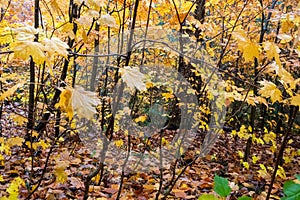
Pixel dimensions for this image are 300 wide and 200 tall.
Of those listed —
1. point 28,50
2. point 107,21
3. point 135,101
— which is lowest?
point 135,101

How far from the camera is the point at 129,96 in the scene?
295 centimetres

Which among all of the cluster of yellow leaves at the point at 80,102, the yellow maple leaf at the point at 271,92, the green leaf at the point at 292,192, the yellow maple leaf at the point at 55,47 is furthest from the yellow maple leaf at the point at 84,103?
the yellow maple leaf at the point at 271,92

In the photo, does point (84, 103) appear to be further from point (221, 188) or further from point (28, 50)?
point (221, 188)

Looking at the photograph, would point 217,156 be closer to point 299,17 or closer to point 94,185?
point 94,185

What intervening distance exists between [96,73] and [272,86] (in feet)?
7.47

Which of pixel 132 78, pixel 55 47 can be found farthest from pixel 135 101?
pixel 55 47

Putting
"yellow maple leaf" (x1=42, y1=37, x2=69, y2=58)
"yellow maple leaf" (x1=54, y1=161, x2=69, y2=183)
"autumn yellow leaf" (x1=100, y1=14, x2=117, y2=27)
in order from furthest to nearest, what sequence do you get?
"yellow maple leaf" (x1=54, y1=161, x2=69, y2=183)
"autumn yellow leaf" (x1=100, y1=14, x2=117, y2=27)
"yellow maple leaf" (x1=42, y1=37, x2=69, y2=58)

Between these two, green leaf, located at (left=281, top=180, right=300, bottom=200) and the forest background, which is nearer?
green leaf, located at (left=281, top=180, right=300, bottom=200)

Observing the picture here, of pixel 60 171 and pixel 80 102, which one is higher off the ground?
pixel 80 102

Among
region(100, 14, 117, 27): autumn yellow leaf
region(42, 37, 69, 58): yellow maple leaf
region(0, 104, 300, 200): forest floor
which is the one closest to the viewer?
region(42, 37, 69, 58): yellow maple leaf

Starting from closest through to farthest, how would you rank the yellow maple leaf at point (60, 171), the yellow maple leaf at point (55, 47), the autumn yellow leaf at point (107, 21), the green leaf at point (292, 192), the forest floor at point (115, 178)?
the green leaf at point (292, 192) < the yellow maple leaf at point (55, 47) < the autumn yellow leaf at point (107, 21) < the yellow maple leaf at point (60, 171) < the forest floor at point (115, 178)

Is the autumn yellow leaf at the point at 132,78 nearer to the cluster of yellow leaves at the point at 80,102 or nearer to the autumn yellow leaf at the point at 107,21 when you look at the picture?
the cluster of yellow leaves at the point at 80,102

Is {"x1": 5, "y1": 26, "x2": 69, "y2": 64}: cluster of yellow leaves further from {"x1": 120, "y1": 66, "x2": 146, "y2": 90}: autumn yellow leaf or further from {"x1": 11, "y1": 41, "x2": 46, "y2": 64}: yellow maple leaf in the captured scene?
{"x1": 120, "y1": 66, "x2": 146, "y2": 90}: autumn yellow leaf

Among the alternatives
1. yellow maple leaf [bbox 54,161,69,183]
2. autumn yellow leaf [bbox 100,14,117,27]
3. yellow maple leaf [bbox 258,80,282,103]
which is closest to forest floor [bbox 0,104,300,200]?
yellow maple leaf [bbox 54,161,69,183]
